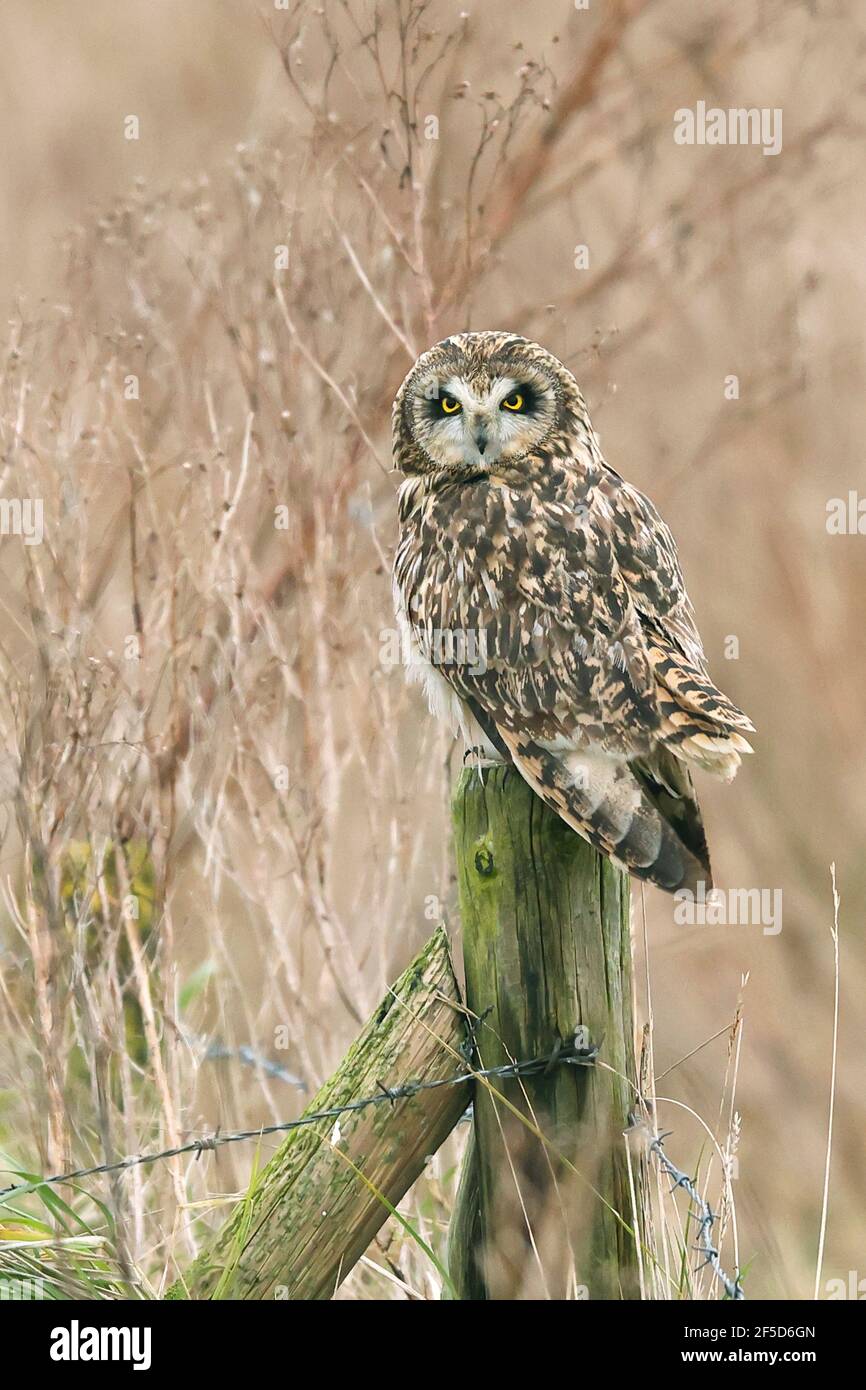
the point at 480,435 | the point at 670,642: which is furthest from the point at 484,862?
the point at 480,435

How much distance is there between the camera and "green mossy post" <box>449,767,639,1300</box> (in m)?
2.19

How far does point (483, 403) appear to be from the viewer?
291 centimetres

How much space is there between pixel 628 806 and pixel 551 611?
20.6 inches

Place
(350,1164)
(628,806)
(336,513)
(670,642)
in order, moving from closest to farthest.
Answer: (350,1164), (628,806), (670,642), (336,513)

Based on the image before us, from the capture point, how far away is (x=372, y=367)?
13.7 ft

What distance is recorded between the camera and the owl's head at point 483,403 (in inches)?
114

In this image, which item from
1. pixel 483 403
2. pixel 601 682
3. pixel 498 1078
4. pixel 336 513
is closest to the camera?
pixel 498 1078

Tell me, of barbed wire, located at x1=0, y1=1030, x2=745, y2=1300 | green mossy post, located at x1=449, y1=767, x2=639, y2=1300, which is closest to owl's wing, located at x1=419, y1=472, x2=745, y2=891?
green mossy post, located at x1=449, y1=767, x2=639, y2=1300

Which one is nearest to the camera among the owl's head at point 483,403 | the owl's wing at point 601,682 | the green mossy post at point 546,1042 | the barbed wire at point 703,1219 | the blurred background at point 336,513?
the barbed wire at point 703,1219

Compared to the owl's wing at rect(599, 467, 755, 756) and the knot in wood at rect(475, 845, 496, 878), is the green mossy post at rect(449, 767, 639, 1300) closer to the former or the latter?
the knot in wood at rect(475, 845, 496, 878)

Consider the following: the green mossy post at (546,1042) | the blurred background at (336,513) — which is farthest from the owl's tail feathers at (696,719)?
the blurred background at (336,513)

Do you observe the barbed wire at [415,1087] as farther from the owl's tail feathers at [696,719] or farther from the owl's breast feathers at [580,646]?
the owl's tail feathers at [696,719]

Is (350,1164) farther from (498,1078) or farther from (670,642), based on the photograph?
(670,642)
